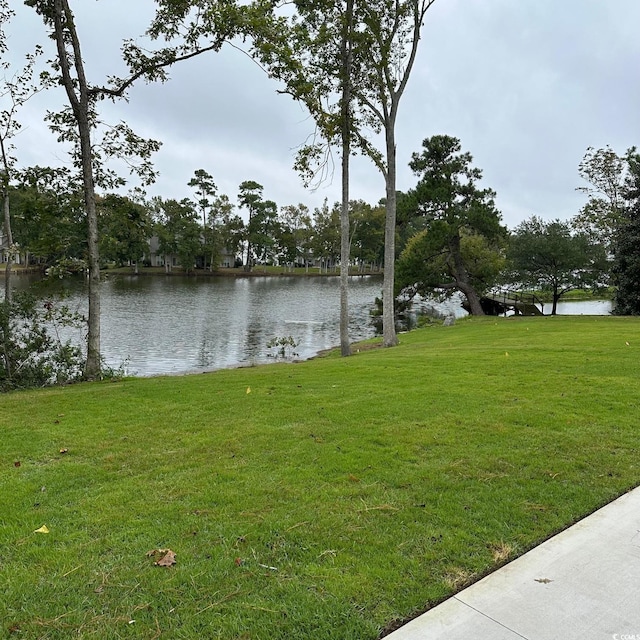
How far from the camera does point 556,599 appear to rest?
7.30 ft

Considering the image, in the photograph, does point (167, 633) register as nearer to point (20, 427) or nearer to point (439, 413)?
point (439, 413)

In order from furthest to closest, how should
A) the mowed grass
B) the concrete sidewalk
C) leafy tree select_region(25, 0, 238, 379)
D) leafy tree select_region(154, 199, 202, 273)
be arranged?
leafy tree select_region(154, 199, 202, 273) → leafy tree select_region(25, 0, 238, 379) → the mowed grass → the concrete sidewalk

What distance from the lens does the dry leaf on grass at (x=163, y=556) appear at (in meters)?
2.48

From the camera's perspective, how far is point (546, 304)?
124ft

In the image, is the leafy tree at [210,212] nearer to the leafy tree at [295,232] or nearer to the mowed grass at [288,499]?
the leafy tree at [295,232]

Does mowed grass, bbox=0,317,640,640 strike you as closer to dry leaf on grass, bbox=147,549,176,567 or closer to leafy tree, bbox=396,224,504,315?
dry leaf on grass, bbox=147,549,176,567

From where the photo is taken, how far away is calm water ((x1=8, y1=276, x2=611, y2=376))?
53.0ft

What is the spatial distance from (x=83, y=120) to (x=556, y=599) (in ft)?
38.0

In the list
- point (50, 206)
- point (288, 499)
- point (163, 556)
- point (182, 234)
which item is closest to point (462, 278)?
point (50, 206)

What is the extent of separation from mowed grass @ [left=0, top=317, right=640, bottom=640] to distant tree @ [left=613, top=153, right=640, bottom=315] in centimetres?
1508

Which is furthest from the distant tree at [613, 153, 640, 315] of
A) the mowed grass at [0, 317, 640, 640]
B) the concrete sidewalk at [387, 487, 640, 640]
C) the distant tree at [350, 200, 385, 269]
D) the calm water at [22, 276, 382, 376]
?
the distant tree at [350, 200, 385, 269]

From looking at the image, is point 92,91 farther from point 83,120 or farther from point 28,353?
point 28,353

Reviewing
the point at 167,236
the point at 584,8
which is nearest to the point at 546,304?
the point at 584,8

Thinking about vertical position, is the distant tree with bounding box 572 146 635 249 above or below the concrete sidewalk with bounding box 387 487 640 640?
above
